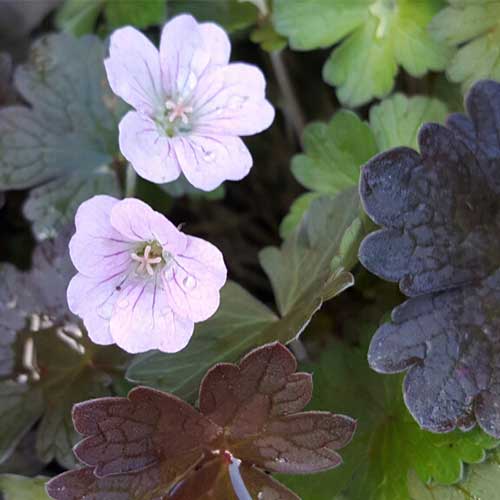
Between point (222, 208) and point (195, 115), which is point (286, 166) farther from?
point (195, 115)

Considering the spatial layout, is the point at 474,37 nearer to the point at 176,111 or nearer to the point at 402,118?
the point at 402,118

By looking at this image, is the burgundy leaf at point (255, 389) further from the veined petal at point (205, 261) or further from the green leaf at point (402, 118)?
the green leaf at point (402, 118)

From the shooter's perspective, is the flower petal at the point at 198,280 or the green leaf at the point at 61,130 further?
the green leaf at the point at 61,130

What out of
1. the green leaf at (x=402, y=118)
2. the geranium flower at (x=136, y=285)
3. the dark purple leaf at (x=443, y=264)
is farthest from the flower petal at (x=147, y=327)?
the green leaf at (x=402, y=118)

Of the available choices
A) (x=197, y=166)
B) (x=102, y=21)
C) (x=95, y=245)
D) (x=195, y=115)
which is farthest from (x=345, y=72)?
(x=102, y=21)

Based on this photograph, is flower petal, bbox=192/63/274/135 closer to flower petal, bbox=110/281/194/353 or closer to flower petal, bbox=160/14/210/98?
flower petal, bbox=160/14/210/98

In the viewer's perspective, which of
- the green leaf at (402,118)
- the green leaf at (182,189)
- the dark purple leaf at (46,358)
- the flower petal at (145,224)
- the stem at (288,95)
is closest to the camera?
the flower petal at (145,224)
